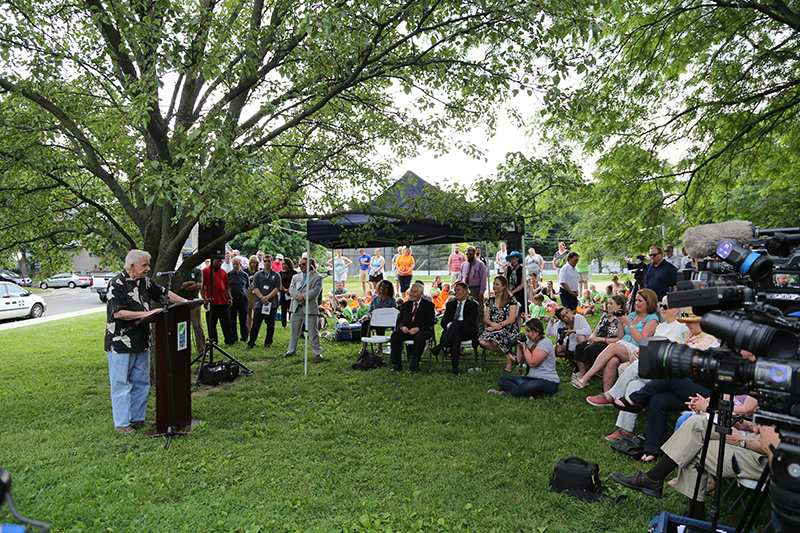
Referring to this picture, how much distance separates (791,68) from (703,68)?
4.23 ft

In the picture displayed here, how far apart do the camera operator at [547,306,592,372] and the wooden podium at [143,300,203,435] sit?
5167 millimetres

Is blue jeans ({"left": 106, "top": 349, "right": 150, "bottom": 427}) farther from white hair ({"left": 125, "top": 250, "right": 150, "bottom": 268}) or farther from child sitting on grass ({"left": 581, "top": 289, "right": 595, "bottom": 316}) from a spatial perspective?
child sitting on grass ({"left": 581, "top": 289, "right": 595, "bottom": 316})

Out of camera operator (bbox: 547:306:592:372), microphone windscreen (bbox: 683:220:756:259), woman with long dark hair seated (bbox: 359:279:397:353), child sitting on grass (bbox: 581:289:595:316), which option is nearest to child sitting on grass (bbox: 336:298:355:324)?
woman with long dark hair seated (bbox: 359:279:397:353)

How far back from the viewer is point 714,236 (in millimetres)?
2420

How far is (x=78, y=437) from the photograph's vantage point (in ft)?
15.4

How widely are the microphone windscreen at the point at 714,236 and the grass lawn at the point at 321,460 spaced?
1824 millimetres

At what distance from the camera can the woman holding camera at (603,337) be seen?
244 inches

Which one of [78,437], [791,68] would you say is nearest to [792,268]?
[78,437]

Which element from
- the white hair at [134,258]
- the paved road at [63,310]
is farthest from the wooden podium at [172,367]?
the paved road at [63,310]

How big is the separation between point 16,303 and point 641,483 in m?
18.7

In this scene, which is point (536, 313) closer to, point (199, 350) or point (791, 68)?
point (791, 68)

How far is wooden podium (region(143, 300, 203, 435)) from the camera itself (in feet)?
15.2

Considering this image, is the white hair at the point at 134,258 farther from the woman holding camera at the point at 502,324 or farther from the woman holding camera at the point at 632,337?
the woman holding camera at the point at 632,337

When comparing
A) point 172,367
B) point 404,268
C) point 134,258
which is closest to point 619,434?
point 172,367
